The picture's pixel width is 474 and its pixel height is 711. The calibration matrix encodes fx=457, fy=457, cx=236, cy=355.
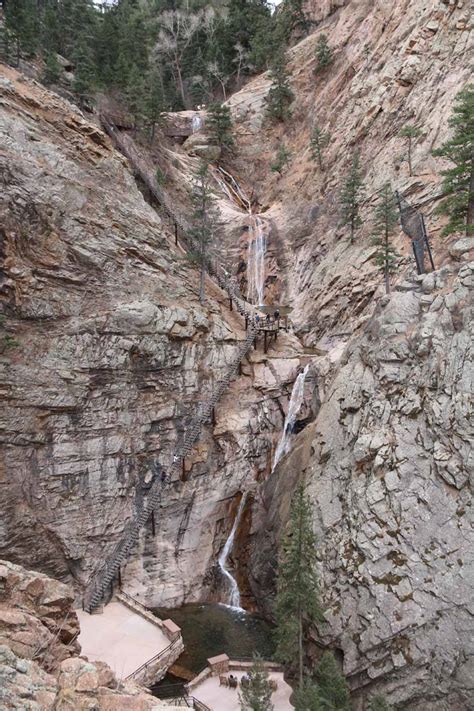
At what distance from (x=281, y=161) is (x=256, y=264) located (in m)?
14.5

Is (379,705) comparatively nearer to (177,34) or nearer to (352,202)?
(352,202)

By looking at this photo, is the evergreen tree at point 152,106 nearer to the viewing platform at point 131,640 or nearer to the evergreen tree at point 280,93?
the evergreen tree at point 280,93

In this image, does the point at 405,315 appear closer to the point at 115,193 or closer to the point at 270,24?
the point at 115,193

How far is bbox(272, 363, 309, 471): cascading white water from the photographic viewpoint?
89.4 feet

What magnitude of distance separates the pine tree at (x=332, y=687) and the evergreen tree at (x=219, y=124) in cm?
5116

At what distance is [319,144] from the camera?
44.1 m

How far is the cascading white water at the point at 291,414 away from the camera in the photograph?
27250 millimetres

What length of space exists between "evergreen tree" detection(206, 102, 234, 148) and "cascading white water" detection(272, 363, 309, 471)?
35.2 m

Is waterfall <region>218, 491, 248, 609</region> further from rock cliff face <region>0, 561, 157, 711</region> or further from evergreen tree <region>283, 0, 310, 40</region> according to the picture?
evergreen tree <region>283, 0, 310, 40</region>

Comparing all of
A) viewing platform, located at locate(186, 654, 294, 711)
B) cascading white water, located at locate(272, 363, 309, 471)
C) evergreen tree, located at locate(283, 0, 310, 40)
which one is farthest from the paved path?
evergreen tree, located at locate(283, 0, 310, 40)

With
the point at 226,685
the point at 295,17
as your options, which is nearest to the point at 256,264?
the point at 226,685

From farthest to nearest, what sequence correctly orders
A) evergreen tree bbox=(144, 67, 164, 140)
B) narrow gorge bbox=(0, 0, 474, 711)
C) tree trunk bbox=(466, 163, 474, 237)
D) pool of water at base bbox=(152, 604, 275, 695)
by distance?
1. evergreen tree bbox=(144, 67, 164, 140)
2. tree trunk bbox=(466, 163, 474, 237)
3. pool of water at base bbox=(152, 604, 275, 695)
4. narrow gorge bbox=(0, 0, 474, 711)

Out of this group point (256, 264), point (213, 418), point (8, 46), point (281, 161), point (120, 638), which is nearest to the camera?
point (120, 638)

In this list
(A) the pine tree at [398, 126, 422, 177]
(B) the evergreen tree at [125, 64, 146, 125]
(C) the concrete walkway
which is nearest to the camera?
(C) the concrete walkway
